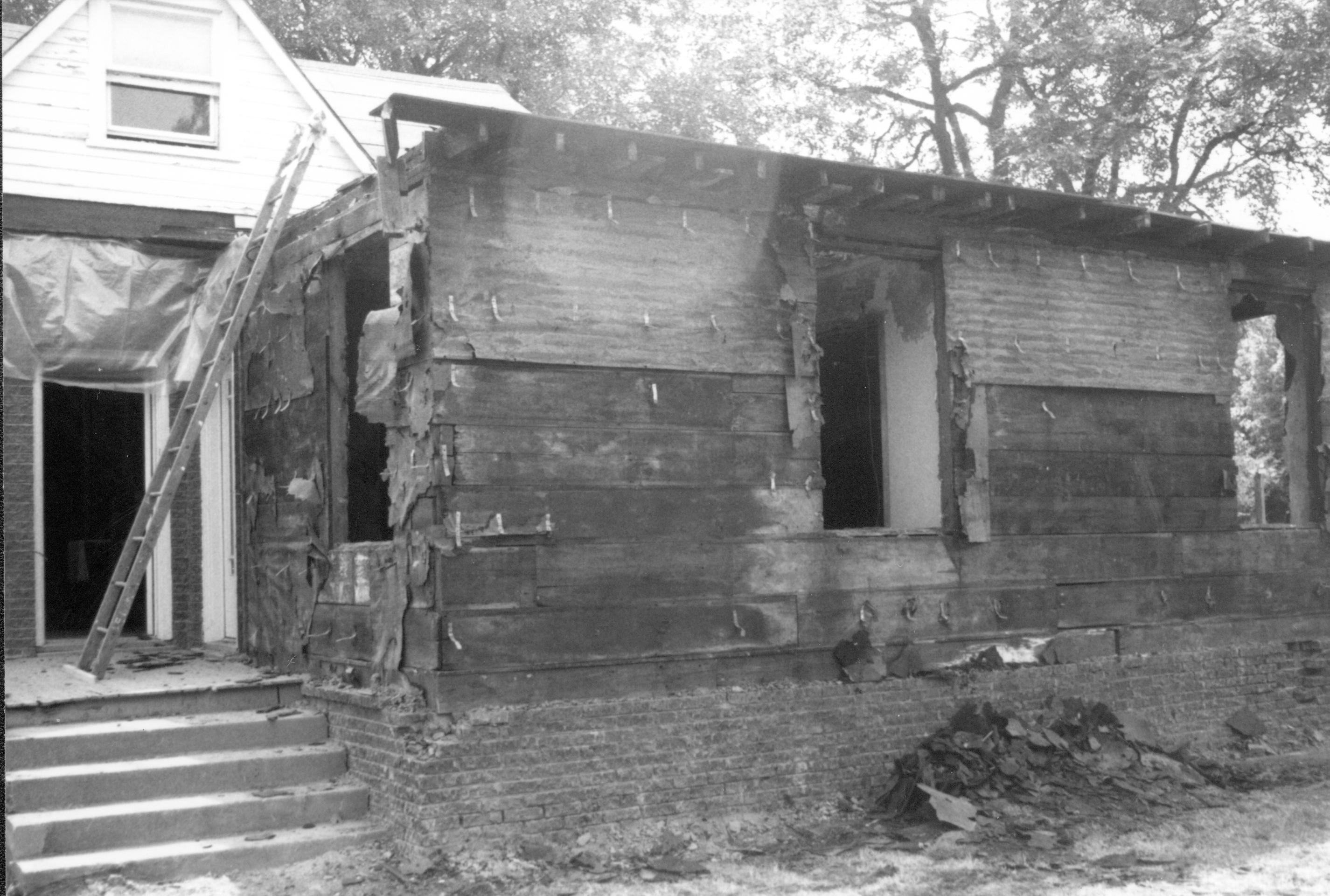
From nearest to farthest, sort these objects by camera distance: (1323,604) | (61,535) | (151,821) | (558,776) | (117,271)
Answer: (151,821) → (558,776) → (117,271) → (1323,604) → (61,535)

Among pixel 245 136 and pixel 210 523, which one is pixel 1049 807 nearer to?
pixel 210 523

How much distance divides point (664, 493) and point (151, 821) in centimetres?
338

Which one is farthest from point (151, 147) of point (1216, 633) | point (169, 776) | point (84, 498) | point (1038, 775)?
point (1216, 633)

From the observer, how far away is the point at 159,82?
1138 cm

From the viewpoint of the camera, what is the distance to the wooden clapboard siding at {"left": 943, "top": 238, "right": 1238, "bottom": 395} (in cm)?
972

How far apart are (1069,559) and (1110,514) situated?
555 mm

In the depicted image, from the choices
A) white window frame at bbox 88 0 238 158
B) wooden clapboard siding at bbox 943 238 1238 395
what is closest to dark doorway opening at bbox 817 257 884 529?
wooden clapboard siding at bbox 943 238 1238 395

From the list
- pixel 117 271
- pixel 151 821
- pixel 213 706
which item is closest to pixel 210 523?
pixel 117 271

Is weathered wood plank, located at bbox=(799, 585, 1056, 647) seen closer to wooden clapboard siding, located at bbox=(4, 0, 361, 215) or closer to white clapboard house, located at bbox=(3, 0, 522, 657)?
white clapboard house, located at bbox=(3, 0, 522, 657)

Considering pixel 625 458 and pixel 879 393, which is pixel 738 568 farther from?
pixel 879 393

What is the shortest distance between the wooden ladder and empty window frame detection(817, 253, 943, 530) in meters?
3.88

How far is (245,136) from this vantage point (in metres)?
11.5

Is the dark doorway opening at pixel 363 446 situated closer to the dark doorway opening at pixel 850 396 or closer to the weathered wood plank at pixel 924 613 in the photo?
the weathered wood plank at pixel 924 613

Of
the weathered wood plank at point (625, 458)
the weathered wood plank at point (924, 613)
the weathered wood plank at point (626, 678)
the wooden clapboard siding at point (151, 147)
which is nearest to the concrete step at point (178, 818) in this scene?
the weathered wood plank at point (626, 678)
